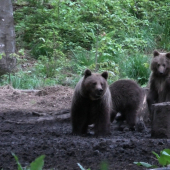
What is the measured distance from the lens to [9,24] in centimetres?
1152

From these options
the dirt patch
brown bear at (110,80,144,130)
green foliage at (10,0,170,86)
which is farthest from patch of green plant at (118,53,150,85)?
brown bear at (110,80,144,130)

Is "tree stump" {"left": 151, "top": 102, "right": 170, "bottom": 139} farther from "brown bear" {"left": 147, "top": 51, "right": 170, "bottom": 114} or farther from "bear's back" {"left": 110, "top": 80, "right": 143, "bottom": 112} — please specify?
"brown bear" {"left": 147, "top": 51, "right": 170, "bottom": 114}

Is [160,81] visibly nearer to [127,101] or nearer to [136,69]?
[127,101]

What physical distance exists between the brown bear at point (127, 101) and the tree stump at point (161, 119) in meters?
1.68

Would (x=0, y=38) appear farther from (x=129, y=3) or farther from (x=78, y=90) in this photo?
(x=78, y=90)

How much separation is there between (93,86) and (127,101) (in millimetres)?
1438

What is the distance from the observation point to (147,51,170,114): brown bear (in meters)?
7.39

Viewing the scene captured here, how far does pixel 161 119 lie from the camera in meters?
5.27

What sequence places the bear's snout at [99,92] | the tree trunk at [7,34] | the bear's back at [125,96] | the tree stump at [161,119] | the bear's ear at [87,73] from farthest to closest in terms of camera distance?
the tree trunk at [7,34]
the bear's back at [125,96]
the bear's ear at [87,73]
the bear's snout at [99,92]
the tree stump at [161,119]

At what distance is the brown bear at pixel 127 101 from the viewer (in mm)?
7035

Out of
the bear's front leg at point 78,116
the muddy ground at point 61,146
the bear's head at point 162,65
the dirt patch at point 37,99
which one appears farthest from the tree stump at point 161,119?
the dirt patch at point 37,99

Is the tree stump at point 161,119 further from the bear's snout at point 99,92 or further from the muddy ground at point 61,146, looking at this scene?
the bear's snout at point 99,92

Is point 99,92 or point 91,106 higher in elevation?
point 99,92

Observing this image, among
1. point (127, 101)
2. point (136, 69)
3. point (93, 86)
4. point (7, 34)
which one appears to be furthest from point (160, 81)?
point (7, 34)
